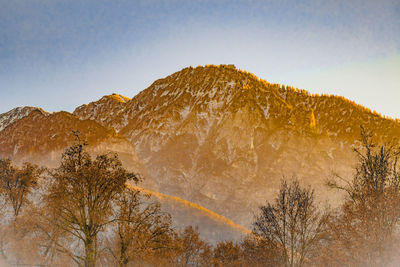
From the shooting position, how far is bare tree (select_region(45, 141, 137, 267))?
2114cm

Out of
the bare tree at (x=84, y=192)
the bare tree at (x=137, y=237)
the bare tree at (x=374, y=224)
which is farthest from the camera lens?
the bare tree at (x=137, y=237)

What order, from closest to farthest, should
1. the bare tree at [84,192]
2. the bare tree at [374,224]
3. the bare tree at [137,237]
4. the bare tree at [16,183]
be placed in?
the bare tree at [84,192]
the bare tree at [374,224]
the bare tree at [137,237]
the bare tree at [16,183]

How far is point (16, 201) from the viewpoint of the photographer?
38312 millimetres

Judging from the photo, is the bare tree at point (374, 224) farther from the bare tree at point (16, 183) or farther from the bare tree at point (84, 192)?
the bare tree at point (16, 183)

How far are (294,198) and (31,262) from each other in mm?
21794

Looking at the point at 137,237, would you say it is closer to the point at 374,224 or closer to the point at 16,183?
the point at 374,224

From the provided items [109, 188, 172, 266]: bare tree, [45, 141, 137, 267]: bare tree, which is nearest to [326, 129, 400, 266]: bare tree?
[109, 188, 172, 266]: bare tree

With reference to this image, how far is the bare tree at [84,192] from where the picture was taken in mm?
21141

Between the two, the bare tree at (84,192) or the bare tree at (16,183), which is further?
the bare tree at (16,183)

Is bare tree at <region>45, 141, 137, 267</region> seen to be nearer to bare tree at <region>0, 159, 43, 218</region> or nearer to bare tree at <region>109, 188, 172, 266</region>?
bare tree at <region>109, 188, 172, 266</region>

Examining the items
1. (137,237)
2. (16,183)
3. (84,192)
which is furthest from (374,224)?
(16,183)

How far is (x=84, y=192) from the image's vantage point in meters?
22.2

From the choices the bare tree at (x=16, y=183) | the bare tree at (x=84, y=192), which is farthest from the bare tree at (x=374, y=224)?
the bare tree at (x=16, y=183)

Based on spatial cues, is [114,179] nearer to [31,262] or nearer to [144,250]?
[144,250]
